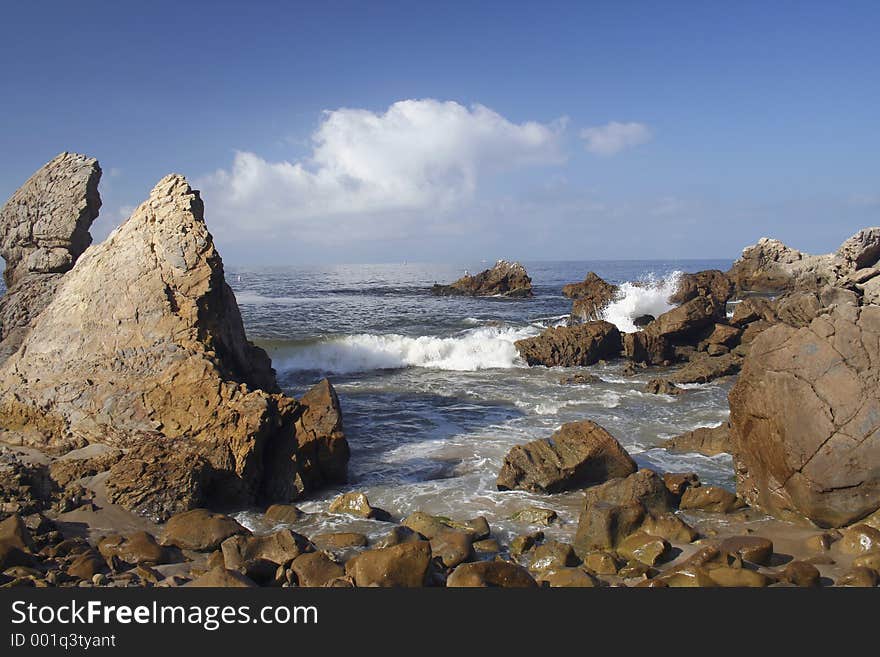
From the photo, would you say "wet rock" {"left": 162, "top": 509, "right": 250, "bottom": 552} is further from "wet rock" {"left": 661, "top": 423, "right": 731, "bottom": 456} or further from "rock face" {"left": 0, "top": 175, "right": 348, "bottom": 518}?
"wet rock" {"left": 661, "top": 423, "right": 731, "bottom": 456}

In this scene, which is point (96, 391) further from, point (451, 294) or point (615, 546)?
point (451, 294)

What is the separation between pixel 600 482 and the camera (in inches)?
326

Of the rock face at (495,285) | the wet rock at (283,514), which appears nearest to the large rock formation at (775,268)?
the rock face at (495,285)

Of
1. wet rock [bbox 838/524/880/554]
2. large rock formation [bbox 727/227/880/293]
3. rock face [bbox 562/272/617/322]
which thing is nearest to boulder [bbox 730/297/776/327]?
rock face [bbox 562/272/617/322]

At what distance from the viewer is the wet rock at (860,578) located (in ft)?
16.5

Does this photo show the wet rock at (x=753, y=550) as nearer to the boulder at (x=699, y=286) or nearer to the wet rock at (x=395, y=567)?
the wet rock at (x=395, y=567)

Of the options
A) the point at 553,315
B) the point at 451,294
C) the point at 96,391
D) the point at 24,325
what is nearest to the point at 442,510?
the point at 96,391

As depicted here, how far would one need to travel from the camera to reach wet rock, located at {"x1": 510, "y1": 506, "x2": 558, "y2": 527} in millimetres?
6965

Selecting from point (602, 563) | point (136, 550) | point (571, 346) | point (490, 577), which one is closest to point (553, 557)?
point (602, 563)

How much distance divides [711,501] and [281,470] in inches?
219

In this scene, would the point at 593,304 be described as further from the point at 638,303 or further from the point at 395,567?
the point at 395,567

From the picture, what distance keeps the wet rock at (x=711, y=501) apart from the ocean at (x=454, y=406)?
1.11 meters

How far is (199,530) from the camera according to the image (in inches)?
246

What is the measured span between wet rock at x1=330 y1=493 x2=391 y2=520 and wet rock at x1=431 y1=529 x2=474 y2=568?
1.30m
